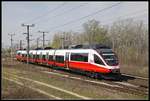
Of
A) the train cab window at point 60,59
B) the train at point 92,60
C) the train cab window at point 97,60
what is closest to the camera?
the train at point 92,60

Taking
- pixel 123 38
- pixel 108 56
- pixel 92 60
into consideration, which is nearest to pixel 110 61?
pixel 108 56

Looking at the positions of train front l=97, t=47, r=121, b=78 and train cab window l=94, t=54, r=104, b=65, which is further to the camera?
train cab window l=94, t=54, r=104, b=65

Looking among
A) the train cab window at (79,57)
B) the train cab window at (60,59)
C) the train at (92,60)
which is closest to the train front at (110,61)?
the train at (92,60)

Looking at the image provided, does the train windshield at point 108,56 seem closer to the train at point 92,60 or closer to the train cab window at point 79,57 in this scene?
the train at point 92,60

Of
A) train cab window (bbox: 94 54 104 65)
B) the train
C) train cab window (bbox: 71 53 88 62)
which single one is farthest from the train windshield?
train cab window (bbox: 71 53 88 62)

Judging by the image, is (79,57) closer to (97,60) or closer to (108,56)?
(97,60)

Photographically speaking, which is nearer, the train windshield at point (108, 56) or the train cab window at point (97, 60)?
the train windshield at point (108, 56)

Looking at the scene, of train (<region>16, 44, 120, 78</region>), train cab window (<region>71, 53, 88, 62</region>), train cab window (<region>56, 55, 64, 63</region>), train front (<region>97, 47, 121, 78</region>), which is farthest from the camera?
train cab window (<region>56, 55, 64, 63</region>)

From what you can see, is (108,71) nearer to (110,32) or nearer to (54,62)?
(54,62)

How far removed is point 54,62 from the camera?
149 ft

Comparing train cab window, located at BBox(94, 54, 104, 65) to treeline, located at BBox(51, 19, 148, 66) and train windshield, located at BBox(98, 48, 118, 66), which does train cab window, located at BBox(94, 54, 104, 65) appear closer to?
train windshield, located at BBox(98, 48, 118, 66)

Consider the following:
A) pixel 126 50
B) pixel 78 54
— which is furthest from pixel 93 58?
pixel 126 50

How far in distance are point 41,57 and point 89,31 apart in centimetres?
3764

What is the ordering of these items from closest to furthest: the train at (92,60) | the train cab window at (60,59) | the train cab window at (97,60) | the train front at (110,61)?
the train front at (110,61)
the train at (92,60)
the train cab window at (97,60)
the train cab window at (60,59)
